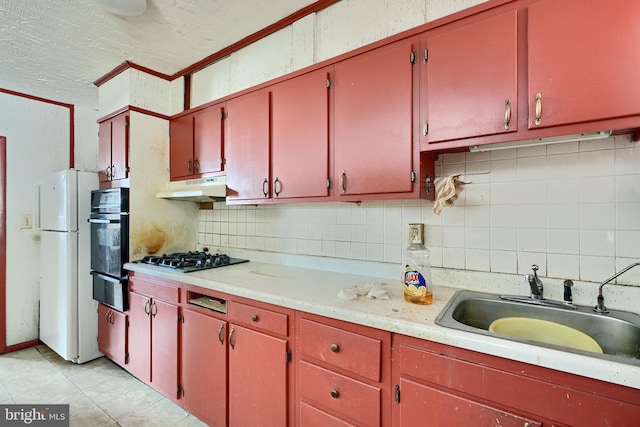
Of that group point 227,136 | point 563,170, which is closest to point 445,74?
point 563,170

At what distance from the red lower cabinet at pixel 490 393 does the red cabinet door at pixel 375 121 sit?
0.74 metres

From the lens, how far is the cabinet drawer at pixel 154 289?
6.41 ft

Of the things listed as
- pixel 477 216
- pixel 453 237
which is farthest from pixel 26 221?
pixel 477 216

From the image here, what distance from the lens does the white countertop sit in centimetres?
81

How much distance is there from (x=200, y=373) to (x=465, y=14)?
7.65 ft

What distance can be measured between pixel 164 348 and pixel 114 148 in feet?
5.59

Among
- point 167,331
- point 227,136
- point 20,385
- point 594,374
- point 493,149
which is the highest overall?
point 227,136

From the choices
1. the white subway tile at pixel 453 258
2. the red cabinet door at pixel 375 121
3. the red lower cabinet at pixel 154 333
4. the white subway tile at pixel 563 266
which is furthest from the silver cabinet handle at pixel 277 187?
the white subway tile at pixel 563 266

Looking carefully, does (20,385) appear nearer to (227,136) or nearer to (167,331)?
(167,331)

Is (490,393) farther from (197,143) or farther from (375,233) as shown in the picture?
(197,143)

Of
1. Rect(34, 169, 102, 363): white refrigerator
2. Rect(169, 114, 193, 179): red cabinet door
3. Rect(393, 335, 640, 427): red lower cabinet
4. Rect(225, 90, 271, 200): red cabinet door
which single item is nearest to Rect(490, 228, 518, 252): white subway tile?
Rect(393, 335, 640, 427): red lower cabinet

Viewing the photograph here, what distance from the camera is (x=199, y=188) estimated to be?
2271 millimetres

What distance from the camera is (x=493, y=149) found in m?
1.40

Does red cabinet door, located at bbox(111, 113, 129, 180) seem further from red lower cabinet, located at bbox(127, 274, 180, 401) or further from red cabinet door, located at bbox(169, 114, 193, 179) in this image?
red lower cabinet, located at bbox(127, 274, 180, 401)
